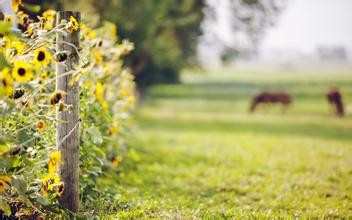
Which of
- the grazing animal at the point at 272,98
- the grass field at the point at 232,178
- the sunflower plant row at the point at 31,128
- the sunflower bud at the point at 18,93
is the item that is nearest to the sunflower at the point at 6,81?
the sunflower plant row at the point at 31,128

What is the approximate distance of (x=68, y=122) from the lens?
567 centimetres

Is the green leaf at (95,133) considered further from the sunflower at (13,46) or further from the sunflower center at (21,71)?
the sunflower center at (21,71)

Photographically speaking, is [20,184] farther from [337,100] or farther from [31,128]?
[337,100]

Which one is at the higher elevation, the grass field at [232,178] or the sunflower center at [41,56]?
the sunflower center at [41,56]

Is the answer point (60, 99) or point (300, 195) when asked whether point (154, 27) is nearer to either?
point (300, 195)

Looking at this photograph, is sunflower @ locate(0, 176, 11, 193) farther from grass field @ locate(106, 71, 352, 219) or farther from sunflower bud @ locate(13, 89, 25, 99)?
grass field @ locate(106, 71, 352, 219)

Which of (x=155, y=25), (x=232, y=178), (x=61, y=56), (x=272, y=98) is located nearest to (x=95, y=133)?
(x=61, y=56)

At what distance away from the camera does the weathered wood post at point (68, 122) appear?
5645 mm

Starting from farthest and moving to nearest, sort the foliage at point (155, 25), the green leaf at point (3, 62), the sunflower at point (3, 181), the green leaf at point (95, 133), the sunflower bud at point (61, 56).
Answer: the foliage at point (155, 25)
the green leaf at point (95, 133)
the sunflower bud at point (61, 56)
the sunflower at point (3, 181)
the green leaf at point (3, 62)

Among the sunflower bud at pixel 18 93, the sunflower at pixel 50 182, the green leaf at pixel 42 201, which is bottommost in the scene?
the green leaf at pixel 42 201

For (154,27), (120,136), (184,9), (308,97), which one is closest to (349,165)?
(120,136)

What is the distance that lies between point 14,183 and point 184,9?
20688mm

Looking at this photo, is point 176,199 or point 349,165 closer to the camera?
point 176,199

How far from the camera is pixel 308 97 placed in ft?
151
